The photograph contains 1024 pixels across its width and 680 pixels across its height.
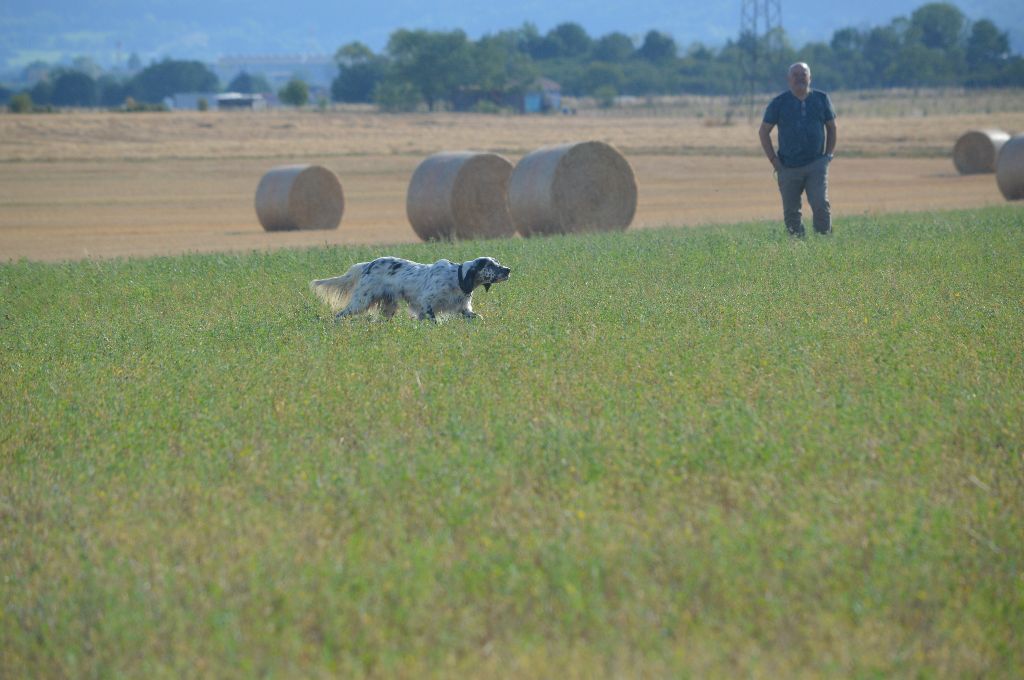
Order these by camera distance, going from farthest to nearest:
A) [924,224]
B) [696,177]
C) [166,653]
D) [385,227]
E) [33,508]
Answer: [696,177] < [385,227] < [924,224] < [33,508] < [166,653]

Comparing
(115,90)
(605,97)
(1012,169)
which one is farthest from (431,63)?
(1012,169)

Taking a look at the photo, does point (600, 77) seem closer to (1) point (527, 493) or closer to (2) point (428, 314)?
(2) point (428, 314)

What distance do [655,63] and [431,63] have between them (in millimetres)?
62330

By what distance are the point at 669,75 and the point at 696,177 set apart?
120942 mm

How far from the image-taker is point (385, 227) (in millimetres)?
24203

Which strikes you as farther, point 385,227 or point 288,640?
point 385,227

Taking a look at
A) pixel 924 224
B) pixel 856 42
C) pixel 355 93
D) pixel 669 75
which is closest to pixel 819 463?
pixel 924 224

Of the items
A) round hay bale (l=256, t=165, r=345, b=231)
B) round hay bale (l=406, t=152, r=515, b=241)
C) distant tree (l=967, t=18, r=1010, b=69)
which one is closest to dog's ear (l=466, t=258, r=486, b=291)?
round hay bale (l=406, t=152, r=515, b=241)

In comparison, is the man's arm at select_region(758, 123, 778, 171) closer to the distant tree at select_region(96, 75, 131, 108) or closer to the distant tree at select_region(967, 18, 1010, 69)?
the distant tree at select_region(967, 18, 1010, 69)

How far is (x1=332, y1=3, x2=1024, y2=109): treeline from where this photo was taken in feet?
383

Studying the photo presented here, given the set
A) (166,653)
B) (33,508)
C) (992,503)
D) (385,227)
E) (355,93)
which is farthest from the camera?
(355,93)

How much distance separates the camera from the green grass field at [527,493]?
14.3ft

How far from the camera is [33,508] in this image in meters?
5.82

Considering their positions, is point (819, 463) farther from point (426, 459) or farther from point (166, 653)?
point (166, 653)
